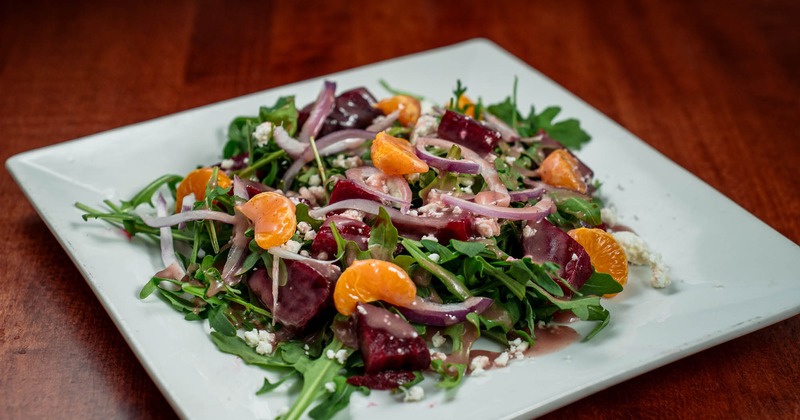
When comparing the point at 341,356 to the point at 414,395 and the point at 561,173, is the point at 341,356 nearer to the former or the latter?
Result: the point at 414,395

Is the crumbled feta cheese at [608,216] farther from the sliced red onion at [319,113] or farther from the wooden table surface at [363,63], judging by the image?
the sliced red onion at [319,113]

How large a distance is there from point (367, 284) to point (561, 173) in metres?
1.08

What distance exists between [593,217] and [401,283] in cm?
90

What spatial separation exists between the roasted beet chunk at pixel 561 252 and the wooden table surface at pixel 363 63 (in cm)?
39

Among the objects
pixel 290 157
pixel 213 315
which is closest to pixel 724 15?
pixel 290 157

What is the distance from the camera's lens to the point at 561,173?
3.42m

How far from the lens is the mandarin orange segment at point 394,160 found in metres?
3.12

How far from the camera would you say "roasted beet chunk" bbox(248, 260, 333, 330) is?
2744 millimetres

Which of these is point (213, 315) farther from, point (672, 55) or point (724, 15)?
point (724, 15)

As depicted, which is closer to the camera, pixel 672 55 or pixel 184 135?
pixel 184 135

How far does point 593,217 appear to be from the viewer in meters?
3.25

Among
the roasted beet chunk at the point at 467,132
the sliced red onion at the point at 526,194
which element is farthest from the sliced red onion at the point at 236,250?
the sliced red onion at the point at 526,194

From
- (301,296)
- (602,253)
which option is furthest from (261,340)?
(602,253)

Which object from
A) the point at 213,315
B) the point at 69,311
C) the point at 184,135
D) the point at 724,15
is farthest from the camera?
the point at 724,15
